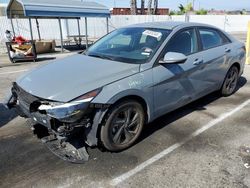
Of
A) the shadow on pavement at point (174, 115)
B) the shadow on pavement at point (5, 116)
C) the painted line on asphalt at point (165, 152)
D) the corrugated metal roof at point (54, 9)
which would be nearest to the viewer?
the painted line on asphalt at point (165, 152)

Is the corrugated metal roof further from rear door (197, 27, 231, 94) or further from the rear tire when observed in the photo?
the rear tire

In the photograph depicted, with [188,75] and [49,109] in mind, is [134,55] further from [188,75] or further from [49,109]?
[49,109]

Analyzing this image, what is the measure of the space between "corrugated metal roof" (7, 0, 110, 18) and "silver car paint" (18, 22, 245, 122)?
383 inches

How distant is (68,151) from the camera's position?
10.5 ft

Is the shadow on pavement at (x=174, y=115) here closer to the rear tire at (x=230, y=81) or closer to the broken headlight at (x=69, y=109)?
the rear tire at (x=230, y=81)

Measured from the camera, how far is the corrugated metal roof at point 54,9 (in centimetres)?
1243

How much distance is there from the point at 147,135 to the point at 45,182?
5.48 ft

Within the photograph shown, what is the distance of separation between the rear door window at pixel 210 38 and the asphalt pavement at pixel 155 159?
1355mm

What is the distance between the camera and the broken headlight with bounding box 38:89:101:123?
2812 millimetres

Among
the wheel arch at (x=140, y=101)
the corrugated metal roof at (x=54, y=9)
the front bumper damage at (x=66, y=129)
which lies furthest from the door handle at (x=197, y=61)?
the corrugated metal roof at (x=54, y=9)

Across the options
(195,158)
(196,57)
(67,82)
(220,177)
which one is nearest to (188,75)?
(196,57)

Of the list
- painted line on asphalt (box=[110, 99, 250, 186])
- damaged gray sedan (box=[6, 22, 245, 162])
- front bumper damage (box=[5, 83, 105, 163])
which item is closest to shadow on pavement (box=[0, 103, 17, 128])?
damaged gray sedan (box=[6, 22, 245, 162])

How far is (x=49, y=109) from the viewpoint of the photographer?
2857 mm

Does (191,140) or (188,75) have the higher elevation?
(188,75)
